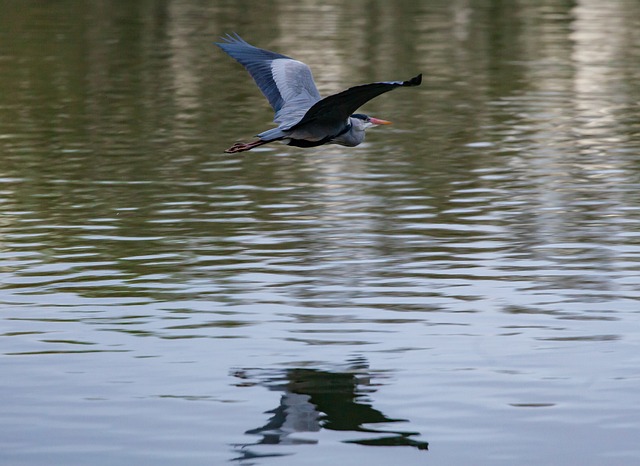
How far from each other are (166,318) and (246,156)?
8.18 m

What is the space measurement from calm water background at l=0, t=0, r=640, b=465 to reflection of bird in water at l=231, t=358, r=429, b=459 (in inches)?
0.8

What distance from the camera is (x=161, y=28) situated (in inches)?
1387

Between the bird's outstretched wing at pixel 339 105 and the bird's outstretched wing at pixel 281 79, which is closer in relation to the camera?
the bird's outstretched wing at pixel 339 105

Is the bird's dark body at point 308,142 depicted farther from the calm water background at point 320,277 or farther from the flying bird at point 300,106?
the calm water background at point 320,277

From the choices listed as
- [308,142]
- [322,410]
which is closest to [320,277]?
[308,142]

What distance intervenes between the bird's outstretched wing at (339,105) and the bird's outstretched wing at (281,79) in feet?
1.44

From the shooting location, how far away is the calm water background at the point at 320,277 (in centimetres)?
840

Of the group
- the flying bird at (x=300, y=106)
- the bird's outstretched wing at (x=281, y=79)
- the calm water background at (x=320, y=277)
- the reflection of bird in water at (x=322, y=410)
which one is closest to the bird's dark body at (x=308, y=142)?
the flying bird at (x=300, y=106)

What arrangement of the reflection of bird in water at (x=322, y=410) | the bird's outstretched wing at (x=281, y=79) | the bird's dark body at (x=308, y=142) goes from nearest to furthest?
the reflection of bird in water at (x=322, y=410) < the bird's dark body at (x=308, y=142) < the bird's outstretched wing at (x=281, y=79)

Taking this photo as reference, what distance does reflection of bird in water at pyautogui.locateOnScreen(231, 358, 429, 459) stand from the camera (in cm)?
821

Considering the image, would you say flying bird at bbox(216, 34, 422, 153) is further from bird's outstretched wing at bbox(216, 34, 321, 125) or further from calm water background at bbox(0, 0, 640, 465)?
calm water background at bbox(0, 0, 640, 465)

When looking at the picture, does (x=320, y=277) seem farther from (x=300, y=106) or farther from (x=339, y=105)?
(x=339, y=105)

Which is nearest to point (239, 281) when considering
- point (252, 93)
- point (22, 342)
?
point (22, 342)

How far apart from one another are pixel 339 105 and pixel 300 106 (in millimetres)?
969
